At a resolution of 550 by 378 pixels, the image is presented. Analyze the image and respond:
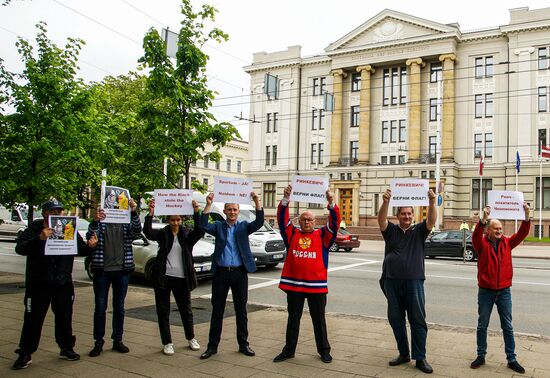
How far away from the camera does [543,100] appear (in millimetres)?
42031

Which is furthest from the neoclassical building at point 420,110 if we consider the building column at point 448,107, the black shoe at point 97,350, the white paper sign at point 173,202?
the black shoe at point 97,350

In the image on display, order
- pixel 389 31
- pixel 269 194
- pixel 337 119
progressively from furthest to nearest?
1. pixel 269 194
2. pixel 337 119
3. pixel 389 31

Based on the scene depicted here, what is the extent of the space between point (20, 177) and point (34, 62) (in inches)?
106

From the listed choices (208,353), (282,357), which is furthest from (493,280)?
(208,353)

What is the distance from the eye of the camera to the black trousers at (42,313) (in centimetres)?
639

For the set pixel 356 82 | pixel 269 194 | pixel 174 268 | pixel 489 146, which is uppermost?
pixel 356 82

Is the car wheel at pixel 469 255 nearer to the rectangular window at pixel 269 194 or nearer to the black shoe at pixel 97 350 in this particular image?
the black shoe at pixel 97 350

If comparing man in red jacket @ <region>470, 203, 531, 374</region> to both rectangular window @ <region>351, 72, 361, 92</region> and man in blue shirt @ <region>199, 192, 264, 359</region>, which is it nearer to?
man in blue shirt @ <region>199, 192, 264, 359</region>

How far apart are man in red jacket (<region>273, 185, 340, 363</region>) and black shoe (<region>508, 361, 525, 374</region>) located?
2101mm

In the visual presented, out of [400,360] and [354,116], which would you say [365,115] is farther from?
[400,360]

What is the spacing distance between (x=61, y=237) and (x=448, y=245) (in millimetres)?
21546

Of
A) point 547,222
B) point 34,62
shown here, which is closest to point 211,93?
point 34,62

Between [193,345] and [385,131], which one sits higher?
[385,131]

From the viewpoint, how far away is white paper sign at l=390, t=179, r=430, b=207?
659 cm
